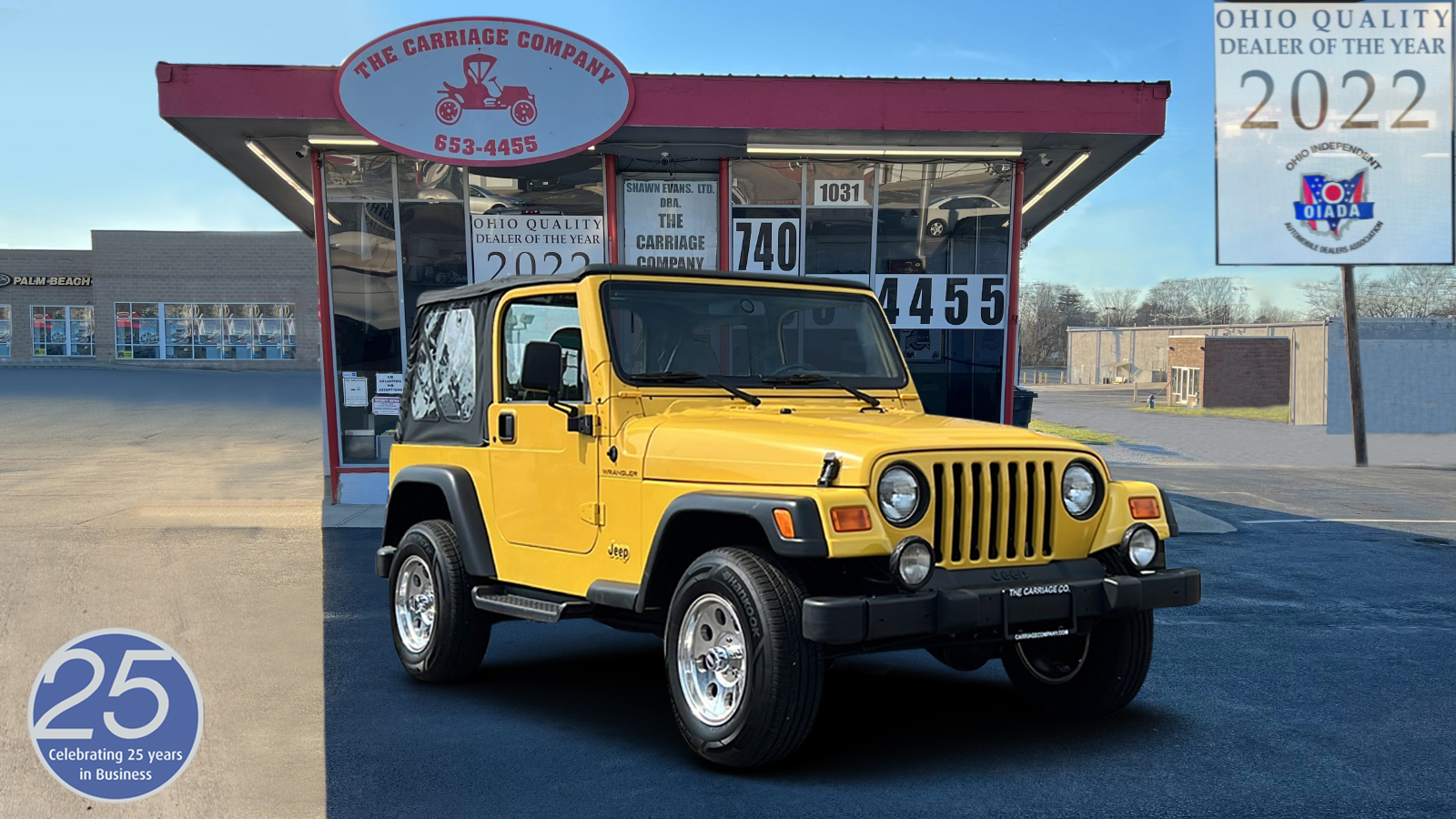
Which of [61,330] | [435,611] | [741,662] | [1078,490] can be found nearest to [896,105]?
[435,611]

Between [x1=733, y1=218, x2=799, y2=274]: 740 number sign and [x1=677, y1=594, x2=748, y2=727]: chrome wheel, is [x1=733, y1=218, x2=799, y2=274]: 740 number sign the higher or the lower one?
the higher one

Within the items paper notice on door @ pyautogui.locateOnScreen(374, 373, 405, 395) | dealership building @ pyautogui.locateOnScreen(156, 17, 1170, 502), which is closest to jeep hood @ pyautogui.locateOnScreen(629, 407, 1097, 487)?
dealership building @ pyautogui.locateOnScreen(156, 17, 1170, 502)

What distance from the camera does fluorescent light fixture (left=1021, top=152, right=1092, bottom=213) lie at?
15.7 m

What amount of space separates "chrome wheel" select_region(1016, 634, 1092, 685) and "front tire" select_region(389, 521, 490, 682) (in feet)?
9.15

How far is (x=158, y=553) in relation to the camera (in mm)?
11789

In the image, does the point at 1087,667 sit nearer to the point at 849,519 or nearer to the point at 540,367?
the point at 849,519

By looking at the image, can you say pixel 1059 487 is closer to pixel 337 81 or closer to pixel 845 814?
pixel 845 814

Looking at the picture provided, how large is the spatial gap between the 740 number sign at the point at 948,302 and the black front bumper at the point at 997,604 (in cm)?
1018

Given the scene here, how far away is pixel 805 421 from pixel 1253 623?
4.44m

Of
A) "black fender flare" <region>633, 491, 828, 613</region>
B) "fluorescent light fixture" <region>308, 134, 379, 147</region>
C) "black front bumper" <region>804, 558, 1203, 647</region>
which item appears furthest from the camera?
"fluorescent light fixture" <region>308, 134, 379, 147</region>

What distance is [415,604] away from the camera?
23.5 ft

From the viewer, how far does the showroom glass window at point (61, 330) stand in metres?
61.5

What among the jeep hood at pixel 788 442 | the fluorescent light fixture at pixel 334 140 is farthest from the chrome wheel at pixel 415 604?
the fluorescent light fixture at pixel 334 140

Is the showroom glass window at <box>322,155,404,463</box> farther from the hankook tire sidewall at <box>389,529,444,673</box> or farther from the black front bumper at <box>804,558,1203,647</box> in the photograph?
the black front bumper at <box>804,558,1203,647</box>
